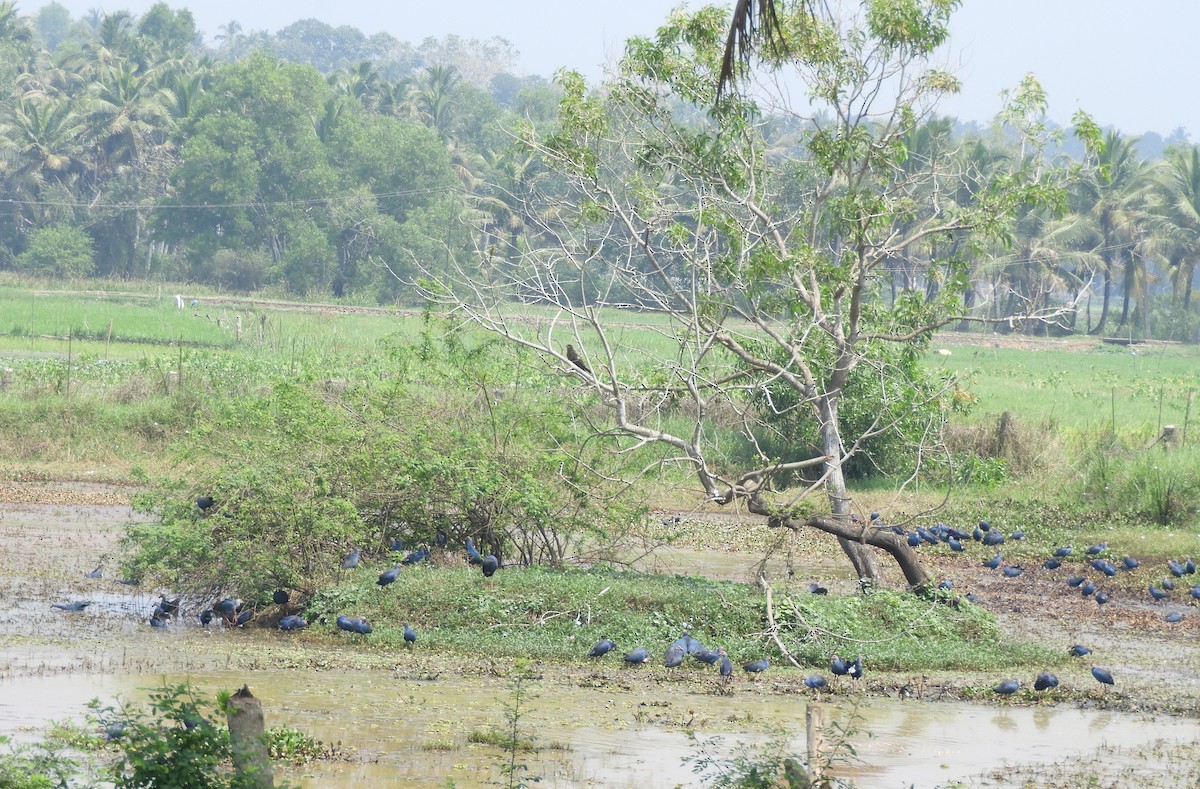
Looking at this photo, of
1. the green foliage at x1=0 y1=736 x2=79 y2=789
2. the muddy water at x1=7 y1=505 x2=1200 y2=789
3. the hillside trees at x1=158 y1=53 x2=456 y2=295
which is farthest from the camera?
the hillside trees at x1=158 y1=53 x2=456 y2=295

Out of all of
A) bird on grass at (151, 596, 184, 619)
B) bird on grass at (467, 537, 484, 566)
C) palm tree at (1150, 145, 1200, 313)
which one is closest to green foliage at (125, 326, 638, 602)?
bird on grass at (151, 596, 184, 619)

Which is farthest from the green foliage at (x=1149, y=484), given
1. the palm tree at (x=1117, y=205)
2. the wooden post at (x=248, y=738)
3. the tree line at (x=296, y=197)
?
the palm tree at (x=1117, y=205)

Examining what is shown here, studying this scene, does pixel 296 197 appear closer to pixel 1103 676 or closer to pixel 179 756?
pixel 1103 676

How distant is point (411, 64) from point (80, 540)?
11987 centimetres

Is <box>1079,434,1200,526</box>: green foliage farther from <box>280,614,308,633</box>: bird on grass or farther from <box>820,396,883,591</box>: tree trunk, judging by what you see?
<box>280,614,308,633</box>: bird on grass

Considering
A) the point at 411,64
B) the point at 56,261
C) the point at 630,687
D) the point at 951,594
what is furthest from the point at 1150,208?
the point at 411,64

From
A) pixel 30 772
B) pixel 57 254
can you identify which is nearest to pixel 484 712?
pixel 30 772

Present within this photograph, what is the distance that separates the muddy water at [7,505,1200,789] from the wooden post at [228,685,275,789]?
71.8 inches

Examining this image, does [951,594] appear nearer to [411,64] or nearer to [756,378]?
[756,378]

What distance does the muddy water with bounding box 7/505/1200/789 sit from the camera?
298 inches

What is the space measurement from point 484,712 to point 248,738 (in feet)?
11.3

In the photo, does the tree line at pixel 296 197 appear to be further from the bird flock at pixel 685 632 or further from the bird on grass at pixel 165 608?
the bird on grass at pixel 165 608

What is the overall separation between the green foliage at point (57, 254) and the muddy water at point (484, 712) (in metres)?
42.8

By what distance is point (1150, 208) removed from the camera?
5028 centimetres
